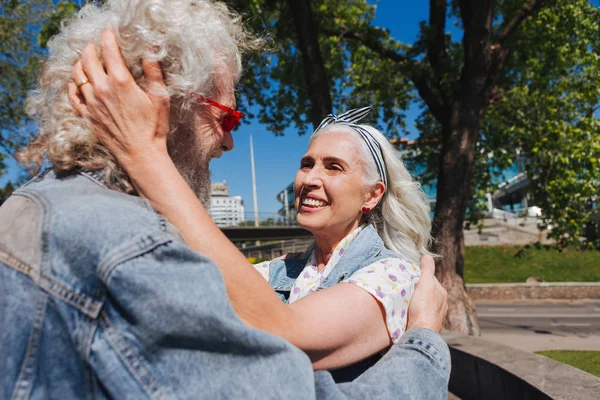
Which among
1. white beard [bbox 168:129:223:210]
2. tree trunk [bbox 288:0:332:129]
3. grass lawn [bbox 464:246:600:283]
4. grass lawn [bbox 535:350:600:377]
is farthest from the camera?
grass lawn [bbox 464:246:600:283]

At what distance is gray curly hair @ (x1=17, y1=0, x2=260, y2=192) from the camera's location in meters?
1.28

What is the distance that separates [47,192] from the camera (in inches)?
44.8

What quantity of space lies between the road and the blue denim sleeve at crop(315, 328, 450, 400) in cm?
981

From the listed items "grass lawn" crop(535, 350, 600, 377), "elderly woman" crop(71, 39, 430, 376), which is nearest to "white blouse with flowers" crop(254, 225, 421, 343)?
"elderly woman" crop(71, 39, 430, 376)

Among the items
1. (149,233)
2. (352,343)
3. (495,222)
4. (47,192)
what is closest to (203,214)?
(149,233)

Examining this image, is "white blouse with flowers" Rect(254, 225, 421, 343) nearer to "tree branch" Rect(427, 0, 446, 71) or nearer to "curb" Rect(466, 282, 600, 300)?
"tree branch" Rect(427, 0, 446, 71)

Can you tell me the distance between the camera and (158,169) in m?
1.27

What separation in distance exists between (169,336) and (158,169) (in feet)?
1.54

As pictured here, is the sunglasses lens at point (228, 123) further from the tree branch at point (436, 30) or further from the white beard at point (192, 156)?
the tree branch at point (436, 30)

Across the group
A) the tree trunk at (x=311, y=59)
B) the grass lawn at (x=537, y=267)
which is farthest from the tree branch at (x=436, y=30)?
the grass lawn at (x=537, y=267)

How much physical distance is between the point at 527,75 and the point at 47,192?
12748 mm

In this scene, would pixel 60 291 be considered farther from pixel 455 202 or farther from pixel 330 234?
pixel 455 202

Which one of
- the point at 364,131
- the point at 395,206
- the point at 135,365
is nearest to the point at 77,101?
the point at 135,365

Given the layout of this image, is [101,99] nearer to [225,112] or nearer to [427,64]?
[225,112]
